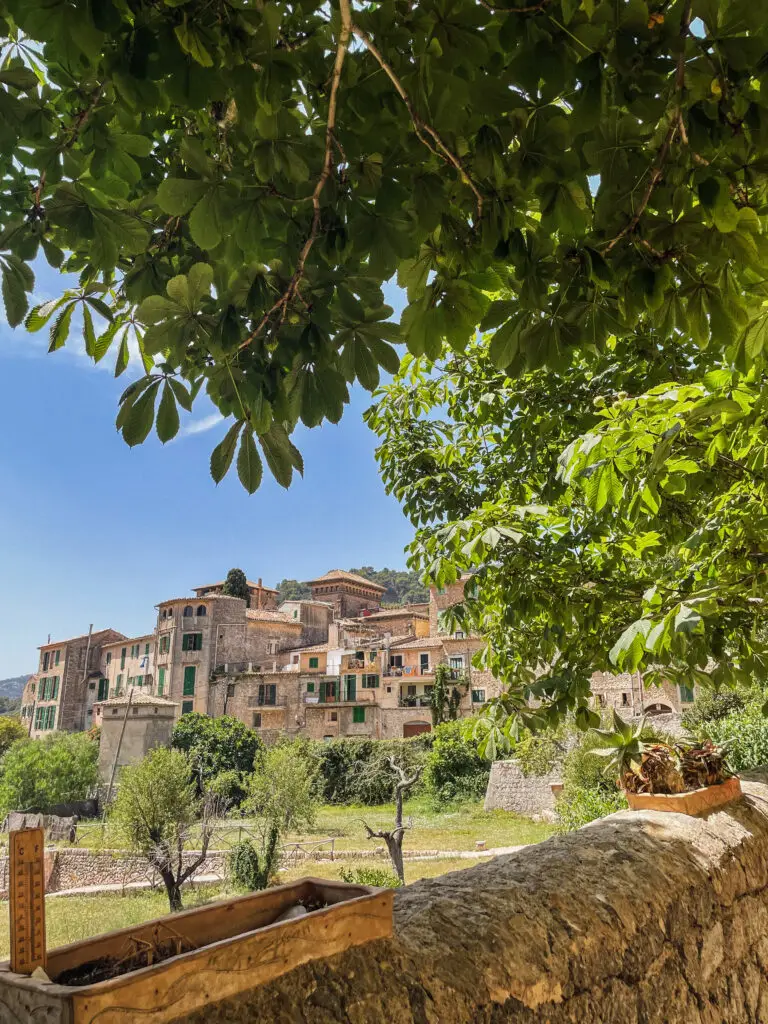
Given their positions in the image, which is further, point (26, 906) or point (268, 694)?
point (268, 694)

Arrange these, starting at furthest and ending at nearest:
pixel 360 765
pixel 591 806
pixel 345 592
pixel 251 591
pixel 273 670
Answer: pixel 345 592 → pixel 251 591 → pixel 273 670 → pixel 360 765 → pixel 591 806

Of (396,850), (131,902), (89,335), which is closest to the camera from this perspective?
(89,335)

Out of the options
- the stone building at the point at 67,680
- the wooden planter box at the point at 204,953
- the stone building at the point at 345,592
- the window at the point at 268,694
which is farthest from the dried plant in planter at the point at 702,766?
the stone building at the point at 345,592

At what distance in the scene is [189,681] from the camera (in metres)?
41.0

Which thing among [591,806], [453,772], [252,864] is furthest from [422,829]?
[591,806]

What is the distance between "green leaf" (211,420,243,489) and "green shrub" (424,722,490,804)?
3025 centimetres

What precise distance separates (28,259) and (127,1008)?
1.52 metres

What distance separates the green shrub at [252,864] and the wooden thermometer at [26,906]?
75.2ft

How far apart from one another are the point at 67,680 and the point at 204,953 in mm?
51457

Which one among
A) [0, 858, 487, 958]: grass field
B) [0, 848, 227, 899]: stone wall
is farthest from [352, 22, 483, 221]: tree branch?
[0, 848, 227, 899]: stone wall

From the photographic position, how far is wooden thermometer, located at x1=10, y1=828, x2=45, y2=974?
41.8 inches

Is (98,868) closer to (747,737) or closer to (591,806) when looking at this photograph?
(591,806)

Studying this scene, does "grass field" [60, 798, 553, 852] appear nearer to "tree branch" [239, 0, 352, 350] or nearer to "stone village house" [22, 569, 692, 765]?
"stone village house" [22, 569, 692, 765]

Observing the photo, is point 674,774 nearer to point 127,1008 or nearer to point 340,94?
point 127,1008
